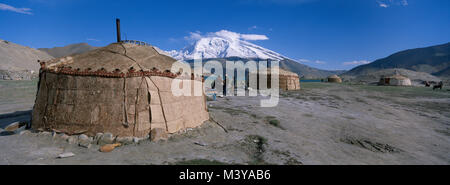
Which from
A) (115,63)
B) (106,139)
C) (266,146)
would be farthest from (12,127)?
(266,146)

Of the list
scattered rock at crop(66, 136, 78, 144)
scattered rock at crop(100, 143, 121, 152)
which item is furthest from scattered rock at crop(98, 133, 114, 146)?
scattered rock at crop(66, 136, 78, 144)

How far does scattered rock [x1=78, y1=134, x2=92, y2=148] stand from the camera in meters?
5.20

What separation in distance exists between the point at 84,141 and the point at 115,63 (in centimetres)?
252

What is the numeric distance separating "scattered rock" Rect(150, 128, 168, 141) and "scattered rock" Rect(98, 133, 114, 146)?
107 cm

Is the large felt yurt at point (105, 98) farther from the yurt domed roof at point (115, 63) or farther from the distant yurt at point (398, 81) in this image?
the distant yurt at point (398, 81)

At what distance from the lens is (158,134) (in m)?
5.85

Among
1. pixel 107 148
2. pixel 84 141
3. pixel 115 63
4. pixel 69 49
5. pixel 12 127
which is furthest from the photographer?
pixel 69 49

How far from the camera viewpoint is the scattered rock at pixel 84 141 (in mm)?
5197

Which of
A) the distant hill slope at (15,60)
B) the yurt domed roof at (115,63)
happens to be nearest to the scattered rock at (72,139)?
the yurt domed roof at (115,63)

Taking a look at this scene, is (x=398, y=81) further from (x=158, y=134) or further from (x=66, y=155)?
(x=66, y=155)

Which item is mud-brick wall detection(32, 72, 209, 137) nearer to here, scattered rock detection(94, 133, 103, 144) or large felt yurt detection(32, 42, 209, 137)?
large felt yurt detection(32, 42, 209, 137)

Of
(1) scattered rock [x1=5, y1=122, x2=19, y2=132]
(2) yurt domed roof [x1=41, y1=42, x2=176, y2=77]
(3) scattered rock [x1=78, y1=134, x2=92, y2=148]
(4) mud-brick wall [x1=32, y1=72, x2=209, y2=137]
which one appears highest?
(2) yurt domed roof [x1=41, y1=42, x2=176, y2=77]
